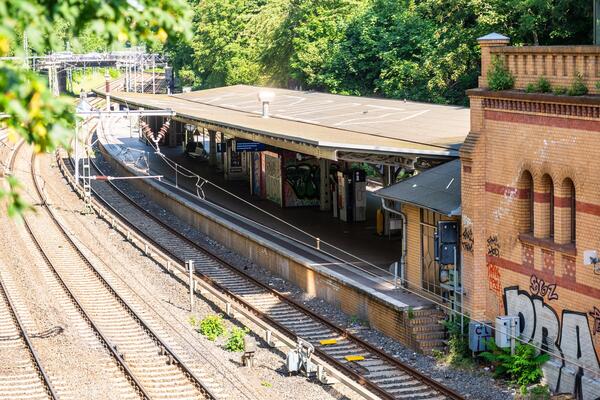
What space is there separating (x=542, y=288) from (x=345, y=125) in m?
12.2

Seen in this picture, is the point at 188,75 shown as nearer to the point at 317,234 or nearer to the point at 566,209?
the point at 317,234

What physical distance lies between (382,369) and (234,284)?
864 centimetres

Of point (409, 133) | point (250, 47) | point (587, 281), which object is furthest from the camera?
point (250, 47)

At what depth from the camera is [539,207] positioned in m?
17.9

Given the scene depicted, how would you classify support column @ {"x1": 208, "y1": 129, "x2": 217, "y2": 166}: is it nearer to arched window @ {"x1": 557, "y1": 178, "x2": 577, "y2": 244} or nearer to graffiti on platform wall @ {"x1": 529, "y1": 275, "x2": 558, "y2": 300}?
graffiti on platform wall @ {"x1": 529, "y1": 275, "x2": 558, "y2": 300}

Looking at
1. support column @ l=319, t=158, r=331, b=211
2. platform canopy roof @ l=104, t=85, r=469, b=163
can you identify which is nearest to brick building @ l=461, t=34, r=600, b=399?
platform canopy roof @ l=104, t=85, r=469, b=163

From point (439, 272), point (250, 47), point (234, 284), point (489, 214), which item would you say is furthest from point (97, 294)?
point (250, 47)

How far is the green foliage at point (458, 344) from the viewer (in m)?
19.3

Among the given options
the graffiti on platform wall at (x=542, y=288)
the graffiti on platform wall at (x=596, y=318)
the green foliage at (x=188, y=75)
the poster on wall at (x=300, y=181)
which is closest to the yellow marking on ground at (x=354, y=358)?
the graffiti on platform wall at (x=542, y=288)

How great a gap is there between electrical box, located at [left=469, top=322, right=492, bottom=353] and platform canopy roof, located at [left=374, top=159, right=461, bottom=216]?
2.10m

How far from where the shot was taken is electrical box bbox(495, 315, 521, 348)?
18.4 m

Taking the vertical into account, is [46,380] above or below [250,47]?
below

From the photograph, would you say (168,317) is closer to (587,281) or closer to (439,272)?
→ (439,272)

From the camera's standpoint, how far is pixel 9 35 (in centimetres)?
762
